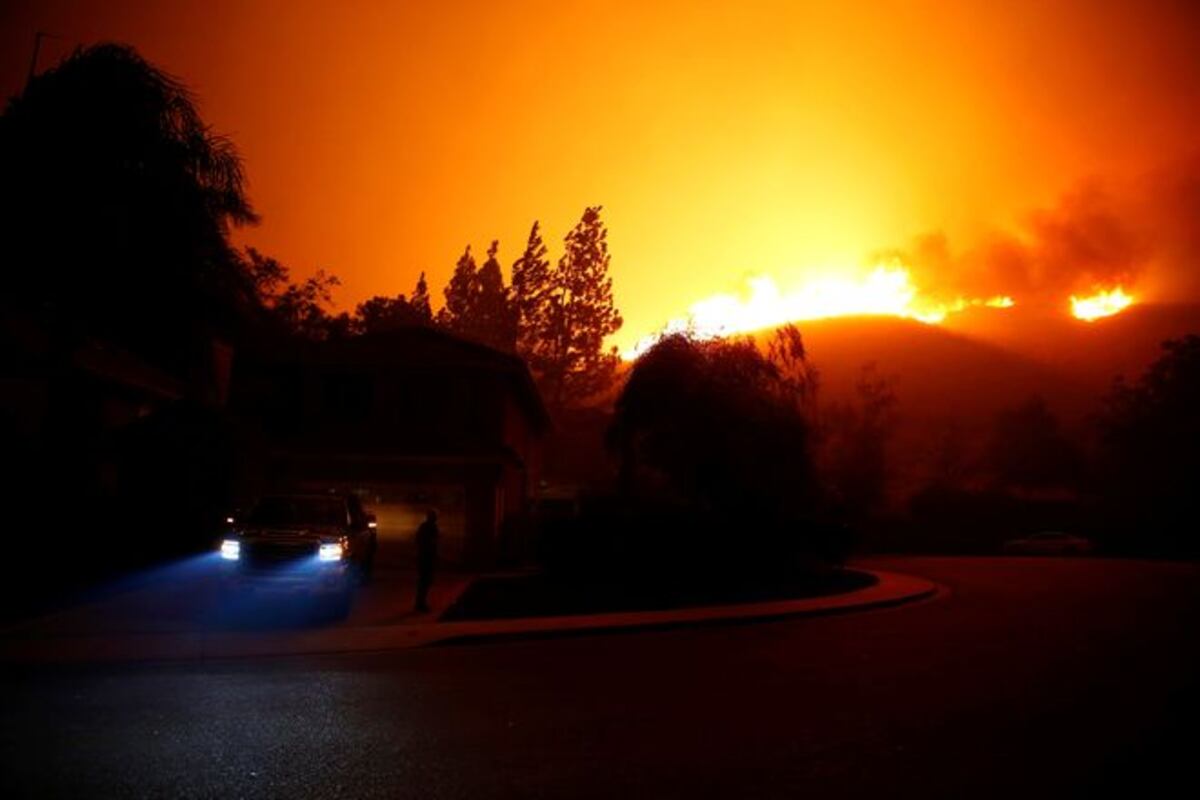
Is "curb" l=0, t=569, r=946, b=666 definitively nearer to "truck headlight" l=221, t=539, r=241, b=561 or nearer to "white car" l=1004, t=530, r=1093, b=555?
"truck headlight" l=221, t=539, r=241, b=561

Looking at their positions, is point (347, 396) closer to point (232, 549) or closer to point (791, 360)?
point (232, 549)

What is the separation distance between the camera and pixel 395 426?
28.2 metres

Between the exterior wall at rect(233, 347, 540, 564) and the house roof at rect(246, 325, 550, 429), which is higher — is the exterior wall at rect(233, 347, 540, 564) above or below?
below

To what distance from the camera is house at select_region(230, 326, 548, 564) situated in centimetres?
2712

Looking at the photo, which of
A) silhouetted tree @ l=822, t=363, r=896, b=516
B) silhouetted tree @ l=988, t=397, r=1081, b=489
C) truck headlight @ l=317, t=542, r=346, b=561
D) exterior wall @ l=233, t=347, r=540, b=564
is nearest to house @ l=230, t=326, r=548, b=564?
exterior wall @ l=233, t=347, r=540, b=564

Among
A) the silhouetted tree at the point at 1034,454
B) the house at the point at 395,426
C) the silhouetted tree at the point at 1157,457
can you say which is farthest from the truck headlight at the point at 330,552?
the silhouetted tree at the point at 1034,454

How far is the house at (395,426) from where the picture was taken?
27.1 m

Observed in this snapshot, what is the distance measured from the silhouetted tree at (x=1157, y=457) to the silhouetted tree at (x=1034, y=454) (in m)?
8.34

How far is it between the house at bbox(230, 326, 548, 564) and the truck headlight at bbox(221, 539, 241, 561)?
1039 cm

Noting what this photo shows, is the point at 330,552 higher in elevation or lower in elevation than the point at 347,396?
lower

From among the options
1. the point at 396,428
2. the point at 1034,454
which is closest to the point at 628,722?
the point at 396,428

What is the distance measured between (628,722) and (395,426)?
20692 mm

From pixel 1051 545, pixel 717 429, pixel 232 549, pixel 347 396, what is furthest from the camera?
pixel 1051 545

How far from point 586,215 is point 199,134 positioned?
4787 centimetres
